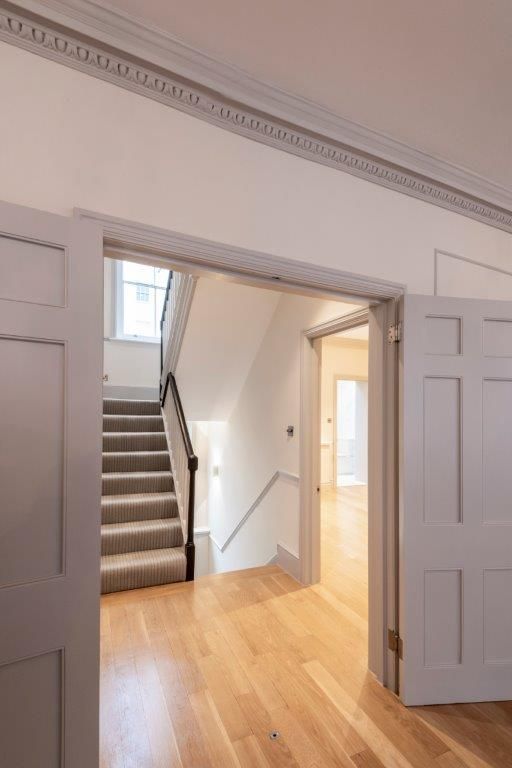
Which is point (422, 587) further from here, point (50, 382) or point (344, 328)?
point (50, 382)

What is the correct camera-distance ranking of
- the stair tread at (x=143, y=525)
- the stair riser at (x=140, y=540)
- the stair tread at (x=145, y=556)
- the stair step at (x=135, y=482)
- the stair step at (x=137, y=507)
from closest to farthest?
the stair tread at (x=145, y=556) < the stair riser at (x=140, y=540) < the stair tread at (x=143, y=525) < the stair step at (x=137, y=507) < the stair step at (x=135, y=482)

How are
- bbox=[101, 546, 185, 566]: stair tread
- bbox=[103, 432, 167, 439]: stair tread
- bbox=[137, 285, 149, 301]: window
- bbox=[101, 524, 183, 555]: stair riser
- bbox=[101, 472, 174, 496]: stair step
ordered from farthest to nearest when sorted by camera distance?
bbox=[137, 285, 149, 301]: window
bbox=[103, 432, 167, 439]: stair tread
bbox=[101, 472, 174, 496]: stair step
bbox=[101, 524, 183, 555]: stair riser
bbox=[101, 546, 185, 566]: stair tread

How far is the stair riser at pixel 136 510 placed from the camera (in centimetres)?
321

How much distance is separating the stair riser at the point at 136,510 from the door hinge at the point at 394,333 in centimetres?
256

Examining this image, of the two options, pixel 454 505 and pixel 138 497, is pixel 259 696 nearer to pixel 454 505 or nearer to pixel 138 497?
pixel 454 505

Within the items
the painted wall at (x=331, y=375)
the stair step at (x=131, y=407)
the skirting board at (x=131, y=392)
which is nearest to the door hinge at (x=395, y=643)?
the stair step at (x=131, y=407)

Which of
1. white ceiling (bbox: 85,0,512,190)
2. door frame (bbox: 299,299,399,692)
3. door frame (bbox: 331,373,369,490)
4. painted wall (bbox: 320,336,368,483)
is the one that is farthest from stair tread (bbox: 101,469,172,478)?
door frame (bbox: 331,373,369,490)

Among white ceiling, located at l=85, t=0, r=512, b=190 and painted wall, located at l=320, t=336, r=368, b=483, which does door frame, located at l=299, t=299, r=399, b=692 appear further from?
painted wall, located at l=320, t=336, r=368, b=483

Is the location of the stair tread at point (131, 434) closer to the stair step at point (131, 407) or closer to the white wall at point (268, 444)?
the stair step at point (131, 407)

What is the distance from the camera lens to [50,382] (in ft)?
3.77

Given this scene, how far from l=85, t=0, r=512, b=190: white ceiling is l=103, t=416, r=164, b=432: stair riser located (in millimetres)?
3555

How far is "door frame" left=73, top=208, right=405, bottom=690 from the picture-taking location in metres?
1.38

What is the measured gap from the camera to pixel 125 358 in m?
5.30

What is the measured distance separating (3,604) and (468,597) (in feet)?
6.74
